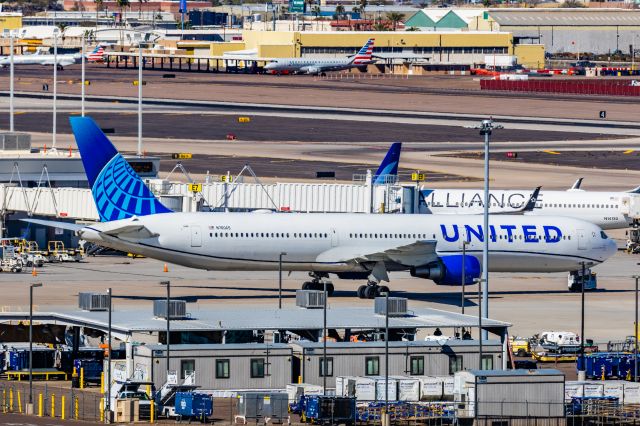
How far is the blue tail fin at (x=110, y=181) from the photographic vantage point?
280 ft

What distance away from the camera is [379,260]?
3403 inches

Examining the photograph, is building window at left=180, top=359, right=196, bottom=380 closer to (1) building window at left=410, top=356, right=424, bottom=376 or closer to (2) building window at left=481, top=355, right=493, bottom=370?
(1) building window at left=410, top=356, right=424, bottom=376

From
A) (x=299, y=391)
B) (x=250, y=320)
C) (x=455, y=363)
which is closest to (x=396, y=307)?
(x=455, y=363)

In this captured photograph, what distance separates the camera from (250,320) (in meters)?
66.4

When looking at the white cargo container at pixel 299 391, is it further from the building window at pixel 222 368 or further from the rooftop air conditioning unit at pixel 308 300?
the rooftop air conditioning unit at pixel 308 300

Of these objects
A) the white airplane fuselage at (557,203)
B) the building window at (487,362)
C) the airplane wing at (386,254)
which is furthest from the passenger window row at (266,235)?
the white airplane fuselage at (557,203)

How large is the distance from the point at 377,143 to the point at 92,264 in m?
84.5

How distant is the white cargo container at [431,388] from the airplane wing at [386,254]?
84.0ft

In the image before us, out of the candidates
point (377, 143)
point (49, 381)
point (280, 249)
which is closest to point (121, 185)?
point (280, 249)

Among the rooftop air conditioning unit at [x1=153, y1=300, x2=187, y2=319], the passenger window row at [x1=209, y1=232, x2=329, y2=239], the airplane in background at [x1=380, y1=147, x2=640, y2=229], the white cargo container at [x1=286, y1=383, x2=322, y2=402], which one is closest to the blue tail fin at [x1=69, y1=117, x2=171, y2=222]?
the passenger window row at [x1=209, y1=232, x2=329, y2=239]

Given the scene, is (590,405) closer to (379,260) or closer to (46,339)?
(46,339)

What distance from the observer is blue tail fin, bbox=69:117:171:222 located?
85.3 metres

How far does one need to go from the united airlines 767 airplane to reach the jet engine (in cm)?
5

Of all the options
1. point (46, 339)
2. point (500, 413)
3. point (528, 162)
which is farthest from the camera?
point (528, 162)
